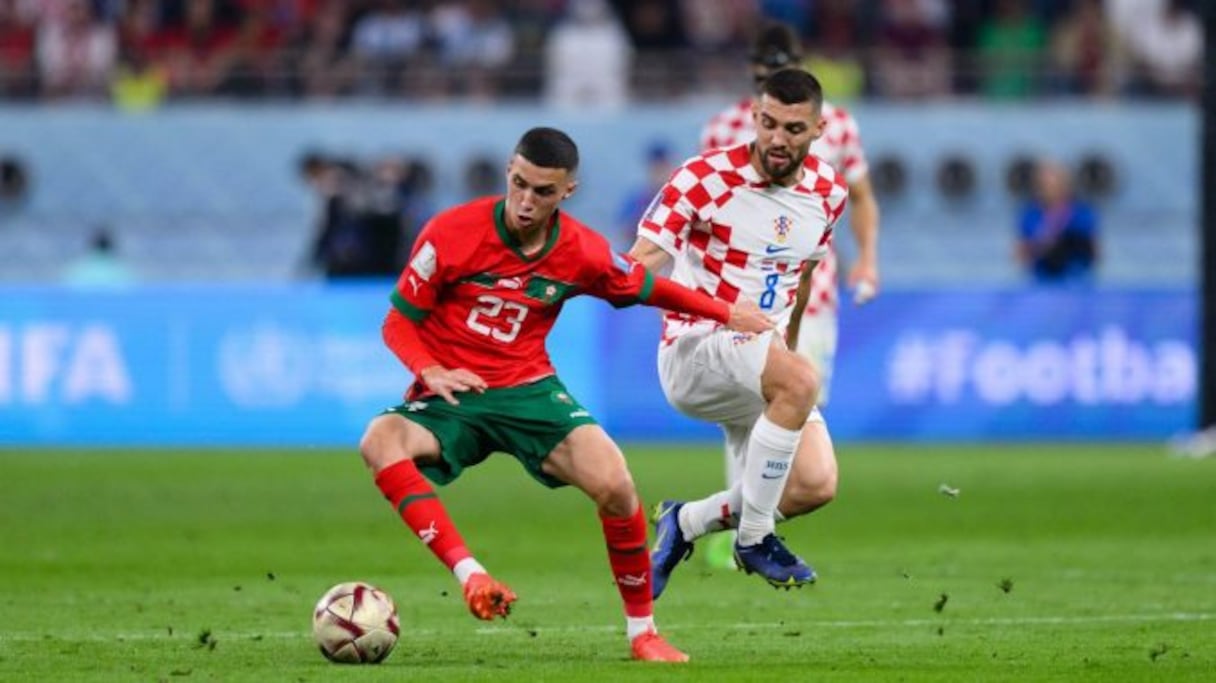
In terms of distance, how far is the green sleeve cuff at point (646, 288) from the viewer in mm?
9180

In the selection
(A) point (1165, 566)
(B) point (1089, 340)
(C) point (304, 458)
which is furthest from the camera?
(B) point (1089, 340)

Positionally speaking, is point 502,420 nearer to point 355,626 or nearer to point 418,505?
point 418,505

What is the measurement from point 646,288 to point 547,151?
2.22 ft

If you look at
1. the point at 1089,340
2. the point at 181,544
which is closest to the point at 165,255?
the point at 1089,340

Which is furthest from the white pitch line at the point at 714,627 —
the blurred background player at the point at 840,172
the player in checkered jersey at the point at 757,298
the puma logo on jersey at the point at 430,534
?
the blurred background player at the point at 840,172

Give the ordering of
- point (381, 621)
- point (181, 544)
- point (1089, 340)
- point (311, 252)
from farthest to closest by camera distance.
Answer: point (311, 252) → point (1089, 340) → point (181, 544) → point (381, 621)

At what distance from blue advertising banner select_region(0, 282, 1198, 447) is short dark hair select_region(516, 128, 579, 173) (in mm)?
12787

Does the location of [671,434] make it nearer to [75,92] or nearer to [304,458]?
[304,458]

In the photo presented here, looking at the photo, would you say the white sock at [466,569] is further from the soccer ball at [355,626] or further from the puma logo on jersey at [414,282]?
the puma logo on jersey at [414,282]

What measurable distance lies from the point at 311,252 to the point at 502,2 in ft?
12.3

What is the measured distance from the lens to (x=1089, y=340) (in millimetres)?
22719

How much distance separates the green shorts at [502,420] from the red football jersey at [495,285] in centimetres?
8

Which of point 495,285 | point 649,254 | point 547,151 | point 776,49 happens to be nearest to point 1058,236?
point 776,49

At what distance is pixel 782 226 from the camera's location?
10.3 metres
